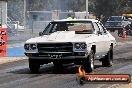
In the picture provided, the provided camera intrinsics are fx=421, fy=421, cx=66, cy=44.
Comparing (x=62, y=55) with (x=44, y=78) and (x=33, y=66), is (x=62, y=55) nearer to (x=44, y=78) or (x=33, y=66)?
(x=44, y=78)

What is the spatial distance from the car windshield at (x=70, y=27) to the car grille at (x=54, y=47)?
1328 millimetres

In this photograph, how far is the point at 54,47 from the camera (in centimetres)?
1226

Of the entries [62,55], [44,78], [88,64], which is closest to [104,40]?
[88,64]

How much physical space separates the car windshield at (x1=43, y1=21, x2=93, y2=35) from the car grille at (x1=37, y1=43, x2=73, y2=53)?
133 cm

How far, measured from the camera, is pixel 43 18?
57.7 metres

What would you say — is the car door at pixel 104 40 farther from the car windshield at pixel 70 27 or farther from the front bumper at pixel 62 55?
the front bumper at pixel 62 55

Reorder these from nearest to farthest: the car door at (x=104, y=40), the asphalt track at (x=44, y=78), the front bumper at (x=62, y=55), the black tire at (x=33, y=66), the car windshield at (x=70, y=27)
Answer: the asphalt track at (x=44, y=78), the front bumper at (x=62, y=55), the black tire at (x=33, y=66), the car windshield at (x=70, y=27), the car door at (x=104, y=40)

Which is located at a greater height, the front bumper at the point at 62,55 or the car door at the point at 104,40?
the car door at the point at 104,40

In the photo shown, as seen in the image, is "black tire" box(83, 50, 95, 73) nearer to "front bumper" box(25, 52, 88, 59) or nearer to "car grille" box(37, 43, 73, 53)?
"front bumper" box(25, 52, 88, 59)

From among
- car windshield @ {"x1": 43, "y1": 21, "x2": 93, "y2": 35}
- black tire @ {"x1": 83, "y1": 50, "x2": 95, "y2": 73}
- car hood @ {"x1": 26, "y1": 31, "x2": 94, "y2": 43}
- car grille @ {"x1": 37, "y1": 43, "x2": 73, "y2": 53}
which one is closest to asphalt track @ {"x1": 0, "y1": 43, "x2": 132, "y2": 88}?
black tire @ {"x1": 83, "y1": 50, "x2": 95, "y2": 73}

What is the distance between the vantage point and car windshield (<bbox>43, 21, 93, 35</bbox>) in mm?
13438

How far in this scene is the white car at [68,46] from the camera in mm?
12117

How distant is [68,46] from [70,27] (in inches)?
67.0

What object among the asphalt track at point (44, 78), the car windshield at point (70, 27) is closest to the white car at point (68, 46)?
the car windshield at point (70, 27)
